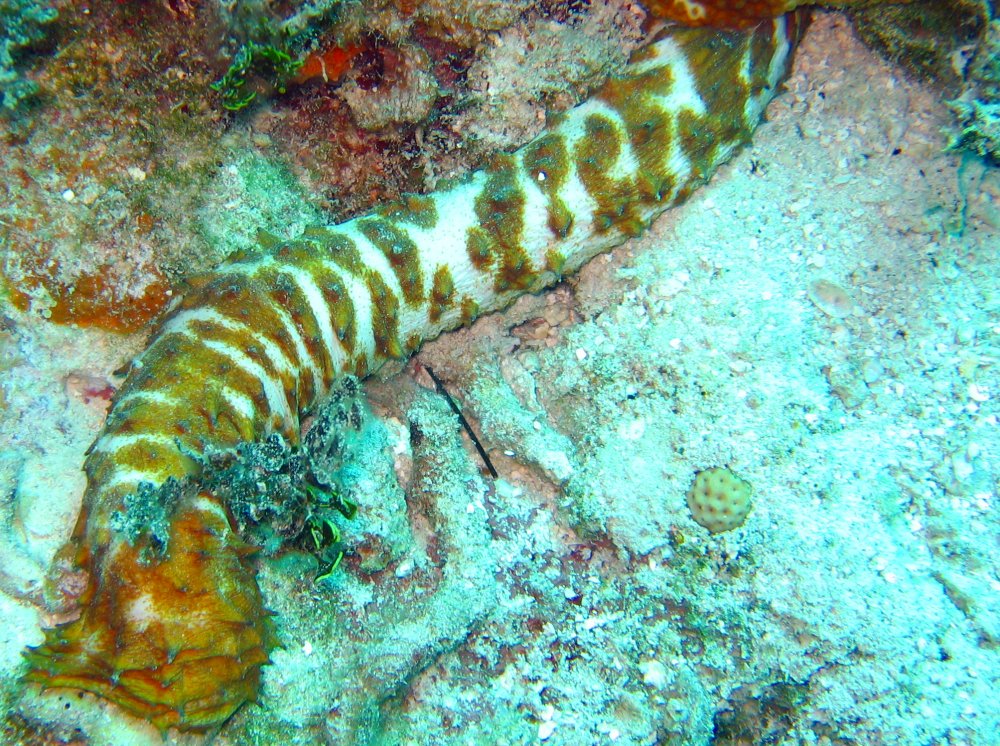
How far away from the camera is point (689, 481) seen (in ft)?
10.7

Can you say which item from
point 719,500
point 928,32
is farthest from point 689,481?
point 928,32

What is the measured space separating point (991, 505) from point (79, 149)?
4742mm

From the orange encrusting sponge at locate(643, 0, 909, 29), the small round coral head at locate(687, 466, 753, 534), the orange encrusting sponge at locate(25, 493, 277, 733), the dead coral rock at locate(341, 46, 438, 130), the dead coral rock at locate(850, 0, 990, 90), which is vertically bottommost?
the small round coral head at locate(687, 466, 753, 534)

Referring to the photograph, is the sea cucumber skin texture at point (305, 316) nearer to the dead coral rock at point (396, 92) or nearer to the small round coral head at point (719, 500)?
the dead coral rock at point (396, 92)

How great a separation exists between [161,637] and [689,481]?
8.50 ft

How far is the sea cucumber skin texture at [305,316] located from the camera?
2.21m

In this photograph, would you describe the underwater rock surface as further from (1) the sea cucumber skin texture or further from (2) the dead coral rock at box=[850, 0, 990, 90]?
(1) the sea cucumber skin texture

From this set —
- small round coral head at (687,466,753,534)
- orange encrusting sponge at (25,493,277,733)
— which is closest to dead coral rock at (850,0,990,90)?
small round coral head at (687,466,753,534)

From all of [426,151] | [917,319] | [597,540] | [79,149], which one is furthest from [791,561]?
[79,149]

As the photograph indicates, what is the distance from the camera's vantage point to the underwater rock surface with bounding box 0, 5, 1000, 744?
2803mm

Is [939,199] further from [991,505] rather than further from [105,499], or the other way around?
[105,499]

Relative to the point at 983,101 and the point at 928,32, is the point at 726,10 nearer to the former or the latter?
the point at 928,32

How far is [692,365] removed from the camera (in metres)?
3.42

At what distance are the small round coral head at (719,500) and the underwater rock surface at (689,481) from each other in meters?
0.07
